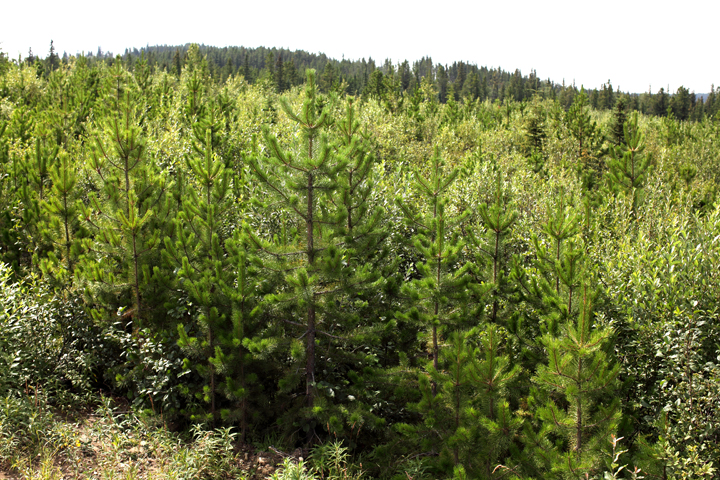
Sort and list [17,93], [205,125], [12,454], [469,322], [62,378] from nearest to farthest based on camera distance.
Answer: [12,454], [469,322], [62,378], [205,125], [17,93]

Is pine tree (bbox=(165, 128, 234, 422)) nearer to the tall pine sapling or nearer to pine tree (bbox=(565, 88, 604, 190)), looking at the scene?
the tall pine sapling

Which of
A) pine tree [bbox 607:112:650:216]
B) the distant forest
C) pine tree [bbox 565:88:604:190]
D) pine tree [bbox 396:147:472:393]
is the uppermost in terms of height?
the distant forest

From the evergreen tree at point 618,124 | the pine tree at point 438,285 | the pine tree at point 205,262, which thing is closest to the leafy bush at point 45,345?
the pine tree at point 205,262

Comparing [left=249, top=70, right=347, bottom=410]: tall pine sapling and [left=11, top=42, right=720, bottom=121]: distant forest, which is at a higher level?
[left=11, top=42, right=720, bottom=121]: distant forest

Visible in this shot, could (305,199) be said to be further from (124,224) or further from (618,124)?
(618,124)

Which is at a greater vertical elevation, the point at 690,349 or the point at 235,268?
the point at 235,268

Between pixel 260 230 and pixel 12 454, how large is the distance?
495 cm

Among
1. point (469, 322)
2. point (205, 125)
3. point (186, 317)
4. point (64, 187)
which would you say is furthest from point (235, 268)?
point (205, 125)

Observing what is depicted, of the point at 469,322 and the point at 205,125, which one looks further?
the point at 205,125

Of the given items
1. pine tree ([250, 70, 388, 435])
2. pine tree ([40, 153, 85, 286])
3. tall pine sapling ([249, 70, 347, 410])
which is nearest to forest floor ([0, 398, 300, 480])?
pine tree ([250, 70, 388, 435])

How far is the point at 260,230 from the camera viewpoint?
896 cm

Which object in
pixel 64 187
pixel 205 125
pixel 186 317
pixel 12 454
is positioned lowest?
pixel 12 454

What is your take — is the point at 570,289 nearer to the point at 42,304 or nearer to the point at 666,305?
the point at 666,305

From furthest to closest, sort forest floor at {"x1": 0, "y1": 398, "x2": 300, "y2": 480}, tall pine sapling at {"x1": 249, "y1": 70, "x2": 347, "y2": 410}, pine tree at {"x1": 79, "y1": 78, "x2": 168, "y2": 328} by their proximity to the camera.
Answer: pine tree at {"x1": 79, "y1": 78, "x2": 168, "y2": 328} < tall pine sapling at {"x1": 249, "y1": 70, "x2": 347, "y2": 410} < forest floor at {"x1": 0, "y1": 398, "x2": 300, "y2": 480}
